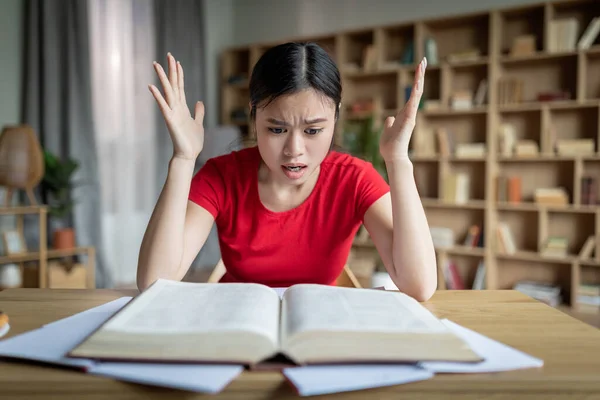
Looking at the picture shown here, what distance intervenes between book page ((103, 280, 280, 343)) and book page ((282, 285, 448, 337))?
30 millimetres

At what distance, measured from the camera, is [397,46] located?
4.47 metres

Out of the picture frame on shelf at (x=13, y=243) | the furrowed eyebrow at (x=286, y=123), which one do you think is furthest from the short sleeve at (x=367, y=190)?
the picture frame on shelf at (x=13, y=243)

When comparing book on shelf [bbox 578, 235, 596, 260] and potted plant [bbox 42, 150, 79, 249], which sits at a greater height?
potted plant [bbox 42, 150, 79, 249]

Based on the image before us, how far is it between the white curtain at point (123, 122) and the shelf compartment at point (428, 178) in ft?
7.87

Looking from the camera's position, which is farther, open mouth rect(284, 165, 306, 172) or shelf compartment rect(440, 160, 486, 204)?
shelf compartment rect(440, 160, 486, 204)

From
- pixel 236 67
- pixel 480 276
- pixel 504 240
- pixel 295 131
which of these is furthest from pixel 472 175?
pixel 295 131

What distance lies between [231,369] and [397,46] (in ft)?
14.4

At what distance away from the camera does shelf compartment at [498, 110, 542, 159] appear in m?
3.85

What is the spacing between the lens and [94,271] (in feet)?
12.4

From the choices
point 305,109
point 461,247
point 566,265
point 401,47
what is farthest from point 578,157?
point 305,109

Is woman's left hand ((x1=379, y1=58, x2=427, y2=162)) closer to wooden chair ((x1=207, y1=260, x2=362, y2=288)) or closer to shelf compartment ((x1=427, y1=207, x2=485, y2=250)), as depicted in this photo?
wooden chair ((x1=207, y1=260, x2=362, y2=288))

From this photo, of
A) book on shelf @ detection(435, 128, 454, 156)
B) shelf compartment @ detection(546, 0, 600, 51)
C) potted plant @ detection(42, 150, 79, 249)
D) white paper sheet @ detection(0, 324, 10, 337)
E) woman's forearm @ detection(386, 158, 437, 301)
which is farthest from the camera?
book on shelf @ detection(435, 128, 454, 156)

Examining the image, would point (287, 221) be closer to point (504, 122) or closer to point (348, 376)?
point (348, 376)

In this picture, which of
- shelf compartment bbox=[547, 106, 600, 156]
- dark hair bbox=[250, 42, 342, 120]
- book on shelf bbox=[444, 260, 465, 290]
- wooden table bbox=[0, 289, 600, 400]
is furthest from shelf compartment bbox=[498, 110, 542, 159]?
wooden table bbox=[0, 289, 600, 400]
